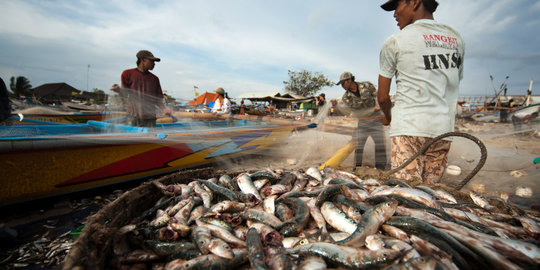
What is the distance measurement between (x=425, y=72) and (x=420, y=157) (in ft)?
3.34

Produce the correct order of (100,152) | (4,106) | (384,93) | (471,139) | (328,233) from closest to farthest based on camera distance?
(328,233) < (471,139) < (384,93) < (100,152) < (4,106)

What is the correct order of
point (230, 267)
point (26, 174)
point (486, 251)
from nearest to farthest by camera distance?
point (486, 251) → point (230, 267) → point (26, 174)

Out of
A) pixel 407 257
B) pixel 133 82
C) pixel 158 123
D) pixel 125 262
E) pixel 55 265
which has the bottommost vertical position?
pixel 55 265

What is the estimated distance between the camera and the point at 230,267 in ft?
4.97

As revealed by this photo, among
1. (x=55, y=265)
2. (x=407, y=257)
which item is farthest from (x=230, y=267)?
(x=55, y=265)

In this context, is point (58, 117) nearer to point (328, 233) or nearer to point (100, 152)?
point (100, 152)

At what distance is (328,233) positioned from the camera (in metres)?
1.84

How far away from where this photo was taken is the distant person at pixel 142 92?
5039 mm

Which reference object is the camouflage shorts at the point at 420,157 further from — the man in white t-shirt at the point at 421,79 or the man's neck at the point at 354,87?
the man's neck at the point at 354,87

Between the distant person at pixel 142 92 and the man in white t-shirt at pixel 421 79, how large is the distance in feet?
15.8

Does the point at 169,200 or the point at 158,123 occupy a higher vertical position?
the point at 158,123

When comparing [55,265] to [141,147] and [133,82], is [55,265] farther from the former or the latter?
[133,82]

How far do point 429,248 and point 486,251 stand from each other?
30cm

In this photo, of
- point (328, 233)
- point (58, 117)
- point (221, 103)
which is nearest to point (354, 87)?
point (221, 103)
